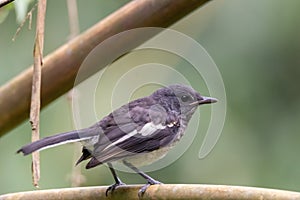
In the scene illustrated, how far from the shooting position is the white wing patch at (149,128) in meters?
3.30

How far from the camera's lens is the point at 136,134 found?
10.7 feet

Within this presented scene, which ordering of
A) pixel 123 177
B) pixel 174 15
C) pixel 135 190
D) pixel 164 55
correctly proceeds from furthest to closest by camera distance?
pixel 164 55, pixel 123 177, pixel 174 15, pixel 135 190

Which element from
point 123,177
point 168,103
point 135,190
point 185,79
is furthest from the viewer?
point 123,177

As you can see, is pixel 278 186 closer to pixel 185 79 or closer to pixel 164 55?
pixel 185 79

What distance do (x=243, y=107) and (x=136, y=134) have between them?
2.31m

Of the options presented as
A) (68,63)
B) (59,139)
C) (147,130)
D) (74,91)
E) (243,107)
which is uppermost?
(68,63)

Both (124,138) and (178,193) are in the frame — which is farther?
(124,138)

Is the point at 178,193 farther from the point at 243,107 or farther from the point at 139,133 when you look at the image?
the point at 243,107

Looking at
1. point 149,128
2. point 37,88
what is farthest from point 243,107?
point 37,88

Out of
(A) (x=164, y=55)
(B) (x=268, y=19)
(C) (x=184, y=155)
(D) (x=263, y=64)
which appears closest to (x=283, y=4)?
(B) (x=268, y=19)

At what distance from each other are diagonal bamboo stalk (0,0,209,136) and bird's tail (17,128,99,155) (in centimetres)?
26

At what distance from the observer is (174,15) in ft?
10.4

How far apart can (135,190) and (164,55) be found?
2.86m

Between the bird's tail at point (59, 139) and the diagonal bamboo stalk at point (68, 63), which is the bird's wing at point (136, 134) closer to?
the bird's tail at point (59, 139)
